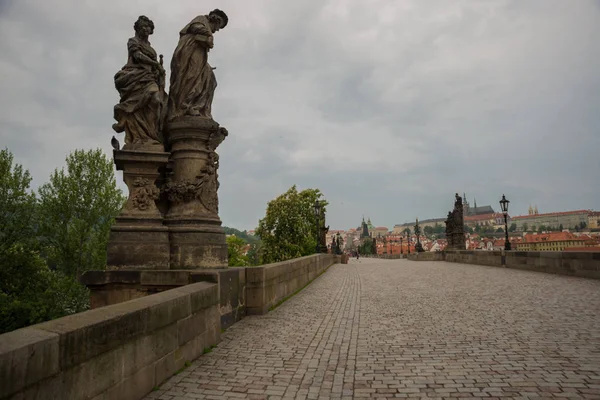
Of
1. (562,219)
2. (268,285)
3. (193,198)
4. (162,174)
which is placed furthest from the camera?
(562,219)

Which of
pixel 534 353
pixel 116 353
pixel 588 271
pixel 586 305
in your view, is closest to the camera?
pixel 116 353

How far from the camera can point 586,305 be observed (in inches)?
319

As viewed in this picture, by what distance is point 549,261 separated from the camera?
55.3 ft

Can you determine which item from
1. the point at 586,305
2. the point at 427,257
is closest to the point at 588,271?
the point at 586,305

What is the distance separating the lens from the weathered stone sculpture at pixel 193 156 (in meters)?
6.60

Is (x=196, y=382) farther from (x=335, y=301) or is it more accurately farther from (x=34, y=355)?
(x=335, y=301)

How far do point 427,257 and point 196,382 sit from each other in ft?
123

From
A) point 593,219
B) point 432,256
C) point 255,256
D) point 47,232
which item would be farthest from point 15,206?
point 593,219

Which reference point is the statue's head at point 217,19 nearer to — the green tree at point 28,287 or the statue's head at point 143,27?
the statue's head at point 143,27

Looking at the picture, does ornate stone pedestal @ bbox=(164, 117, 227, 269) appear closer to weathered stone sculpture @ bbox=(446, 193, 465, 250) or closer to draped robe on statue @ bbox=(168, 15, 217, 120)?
draped robe on statue @ bbox=(168, 15, 217, 120)

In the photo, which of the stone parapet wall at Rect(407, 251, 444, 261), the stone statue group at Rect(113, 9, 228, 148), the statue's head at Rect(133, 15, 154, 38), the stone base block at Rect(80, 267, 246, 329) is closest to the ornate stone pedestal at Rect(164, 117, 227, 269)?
the stone statue group at Rect(113, 9, 228, 148)

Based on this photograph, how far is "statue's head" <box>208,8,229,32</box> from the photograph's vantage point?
24.6ft

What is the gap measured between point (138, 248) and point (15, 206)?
27451 mm

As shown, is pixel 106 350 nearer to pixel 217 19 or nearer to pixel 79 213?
pixel 217 19
